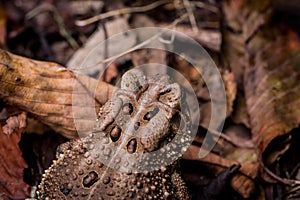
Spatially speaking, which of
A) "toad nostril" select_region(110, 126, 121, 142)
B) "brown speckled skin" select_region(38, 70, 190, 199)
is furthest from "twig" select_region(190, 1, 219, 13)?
"toad nostril" select_region(110, 126, 121, 142)

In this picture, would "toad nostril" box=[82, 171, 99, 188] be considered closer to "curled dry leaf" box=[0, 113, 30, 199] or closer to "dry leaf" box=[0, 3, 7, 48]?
"curled dry leaf" box=[0, 113, 30, 199]

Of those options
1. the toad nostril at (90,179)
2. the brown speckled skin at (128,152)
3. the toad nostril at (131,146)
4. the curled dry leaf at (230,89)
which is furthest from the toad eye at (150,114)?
the curled dry leaf at (230,89)

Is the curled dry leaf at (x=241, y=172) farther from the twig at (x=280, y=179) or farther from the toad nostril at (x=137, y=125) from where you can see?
the toad nostril at (x=137, y=125)

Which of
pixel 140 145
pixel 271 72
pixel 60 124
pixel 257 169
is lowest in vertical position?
pixel 257 169

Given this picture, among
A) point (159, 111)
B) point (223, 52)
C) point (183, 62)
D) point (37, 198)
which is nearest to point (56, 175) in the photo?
point (37, 198)

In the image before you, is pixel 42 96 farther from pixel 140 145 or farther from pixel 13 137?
pixel 140 145
